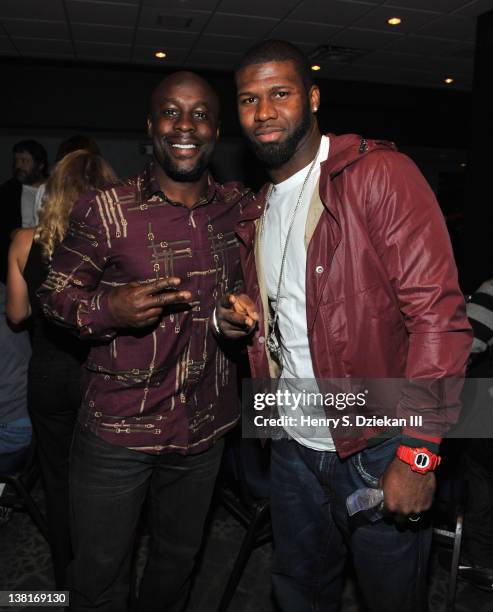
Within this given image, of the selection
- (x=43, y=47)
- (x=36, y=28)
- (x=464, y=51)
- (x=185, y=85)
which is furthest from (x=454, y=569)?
(x=43, y=47)

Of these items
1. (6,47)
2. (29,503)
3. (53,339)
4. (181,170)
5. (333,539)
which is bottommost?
(29,503)

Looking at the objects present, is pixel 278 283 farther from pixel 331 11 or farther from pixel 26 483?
pixel 331 11

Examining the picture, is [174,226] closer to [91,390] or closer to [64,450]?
[91,390]

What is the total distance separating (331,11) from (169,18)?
65.2 inches

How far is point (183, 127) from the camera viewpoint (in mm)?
1775

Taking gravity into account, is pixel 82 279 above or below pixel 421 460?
above

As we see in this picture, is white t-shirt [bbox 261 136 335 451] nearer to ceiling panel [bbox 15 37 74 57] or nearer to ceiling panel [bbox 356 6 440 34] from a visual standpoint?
A: ceiling panel [bbox 356 6 440 34]

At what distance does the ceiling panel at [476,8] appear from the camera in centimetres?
529

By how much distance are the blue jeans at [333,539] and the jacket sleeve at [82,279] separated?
0.71 meters

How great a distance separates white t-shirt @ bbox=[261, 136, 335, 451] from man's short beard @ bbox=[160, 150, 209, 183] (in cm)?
27

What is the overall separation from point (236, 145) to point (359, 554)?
8.14 meters

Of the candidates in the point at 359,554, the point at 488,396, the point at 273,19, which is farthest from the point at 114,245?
the point at 273,19

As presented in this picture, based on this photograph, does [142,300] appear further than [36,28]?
No

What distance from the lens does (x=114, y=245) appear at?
169cm
